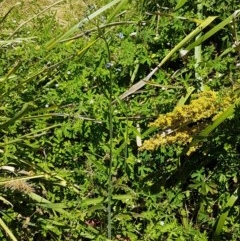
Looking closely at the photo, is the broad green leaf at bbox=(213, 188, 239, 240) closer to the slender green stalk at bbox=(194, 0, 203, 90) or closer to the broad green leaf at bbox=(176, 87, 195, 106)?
the broad green leaf at bbox=(176, 87, 195, 106)

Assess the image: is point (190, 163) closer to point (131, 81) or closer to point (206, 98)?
point (206, 98)

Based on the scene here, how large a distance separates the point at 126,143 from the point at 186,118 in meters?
0.30

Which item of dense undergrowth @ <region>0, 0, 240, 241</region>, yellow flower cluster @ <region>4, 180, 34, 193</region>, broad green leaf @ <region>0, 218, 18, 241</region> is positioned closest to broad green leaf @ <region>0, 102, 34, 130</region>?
dense undergrowth @ <region>0, 0, 240, 241</region>

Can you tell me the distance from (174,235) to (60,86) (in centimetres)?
104

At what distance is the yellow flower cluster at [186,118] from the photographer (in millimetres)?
2844

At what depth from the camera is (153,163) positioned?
3076mm

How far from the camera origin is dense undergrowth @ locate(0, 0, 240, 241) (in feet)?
9.29

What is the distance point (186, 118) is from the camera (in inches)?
113

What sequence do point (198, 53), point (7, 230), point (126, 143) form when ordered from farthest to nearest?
point (198, 53)
point (126, 143)
point (7, 230)

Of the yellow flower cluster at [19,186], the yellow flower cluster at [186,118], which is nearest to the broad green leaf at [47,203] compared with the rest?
the yellow flower cluster at [19,186]

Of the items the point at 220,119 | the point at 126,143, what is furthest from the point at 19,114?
the point at 220,119

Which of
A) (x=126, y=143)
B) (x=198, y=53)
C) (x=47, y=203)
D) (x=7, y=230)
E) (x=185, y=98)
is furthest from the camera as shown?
(x=198, y=53)

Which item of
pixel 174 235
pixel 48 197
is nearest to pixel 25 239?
pixel 48 197

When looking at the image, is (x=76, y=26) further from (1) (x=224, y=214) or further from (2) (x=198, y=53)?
(1) (x=224, y=214)
